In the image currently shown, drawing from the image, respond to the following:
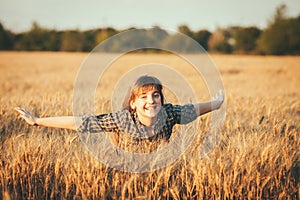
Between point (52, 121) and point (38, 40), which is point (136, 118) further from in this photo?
point (38, 40)

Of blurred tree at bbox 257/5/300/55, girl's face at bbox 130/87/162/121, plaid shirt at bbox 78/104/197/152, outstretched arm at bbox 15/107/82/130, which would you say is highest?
blurred tree at bbox 257/5/300/55

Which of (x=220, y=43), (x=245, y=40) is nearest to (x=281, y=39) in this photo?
(x=245, y=40)

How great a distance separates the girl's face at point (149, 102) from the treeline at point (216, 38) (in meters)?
35.5

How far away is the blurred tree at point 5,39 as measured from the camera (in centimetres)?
4706

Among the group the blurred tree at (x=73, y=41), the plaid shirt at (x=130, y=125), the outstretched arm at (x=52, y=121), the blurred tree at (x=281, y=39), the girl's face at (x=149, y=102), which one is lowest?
the plaid shirt at (x=130, y=125)

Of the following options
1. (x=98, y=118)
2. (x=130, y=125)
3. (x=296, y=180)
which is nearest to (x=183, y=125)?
(x=130, y=125)

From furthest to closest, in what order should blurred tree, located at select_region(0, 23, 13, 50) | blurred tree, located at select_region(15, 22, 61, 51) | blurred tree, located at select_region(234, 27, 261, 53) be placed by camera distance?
blurred tree, located at select_region(15, 22, 61, 51) → blurred tree, located at select_region(0, 23, 13, 50) → blurred tree, located at select_region(234, 27, 261, 53)

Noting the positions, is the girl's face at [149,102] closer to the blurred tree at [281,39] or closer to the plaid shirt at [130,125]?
the plaid shirt at [130,125]

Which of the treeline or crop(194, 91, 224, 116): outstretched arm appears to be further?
the treeline

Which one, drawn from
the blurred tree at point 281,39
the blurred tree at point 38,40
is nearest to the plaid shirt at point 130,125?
the blurred tree at point 281,39

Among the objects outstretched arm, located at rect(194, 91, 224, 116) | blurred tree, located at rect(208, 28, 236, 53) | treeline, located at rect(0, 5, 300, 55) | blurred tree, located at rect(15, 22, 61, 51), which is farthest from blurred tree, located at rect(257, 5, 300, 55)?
outstretched arm, located at rect(194, 91, 224, 116)

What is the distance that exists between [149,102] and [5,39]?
50.6 meters

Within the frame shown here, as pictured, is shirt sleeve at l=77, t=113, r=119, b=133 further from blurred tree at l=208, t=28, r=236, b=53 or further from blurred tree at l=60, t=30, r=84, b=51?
blurred tree at l=60, t=30, r=84, b=51

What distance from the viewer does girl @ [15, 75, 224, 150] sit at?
259 cm
